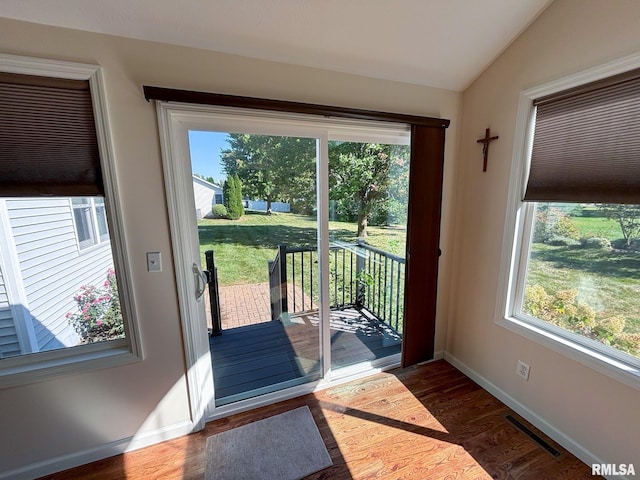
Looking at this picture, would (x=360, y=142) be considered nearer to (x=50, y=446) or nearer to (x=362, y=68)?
(x=362, y=68)

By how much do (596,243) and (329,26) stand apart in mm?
1911

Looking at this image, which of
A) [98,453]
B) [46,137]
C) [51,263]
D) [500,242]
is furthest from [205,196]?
[500,242]

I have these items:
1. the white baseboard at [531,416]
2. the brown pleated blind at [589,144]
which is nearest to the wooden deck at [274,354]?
the white baseboard at [531,416]

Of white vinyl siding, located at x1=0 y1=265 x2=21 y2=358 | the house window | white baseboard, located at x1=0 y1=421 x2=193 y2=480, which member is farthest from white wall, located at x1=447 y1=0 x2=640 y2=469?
white vinyl siding, located at x1=0 y1=265 x2=21 y2=358

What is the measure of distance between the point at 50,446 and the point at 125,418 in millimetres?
357

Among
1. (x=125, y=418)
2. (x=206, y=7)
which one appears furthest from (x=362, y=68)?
(x=125, y=418)

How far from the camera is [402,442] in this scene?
1.66 meters

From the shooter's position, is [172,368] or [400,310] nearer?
[172,368]

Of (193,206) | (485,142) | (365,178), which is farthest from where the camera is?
(365,178)

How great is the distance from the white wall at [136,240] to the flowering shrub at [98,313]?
0.17 meters

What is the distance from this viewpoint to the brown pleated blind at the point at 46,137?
1.22 meters

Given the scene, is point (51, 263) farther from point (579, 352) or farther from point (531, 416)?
point (531, 416)

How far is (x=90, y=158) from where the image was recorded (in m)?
1.36

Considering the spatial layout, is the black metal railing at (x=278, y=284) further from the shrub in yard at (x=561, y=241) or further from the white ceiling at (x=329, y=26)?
the shrub in yard at (x=561, y=241)
